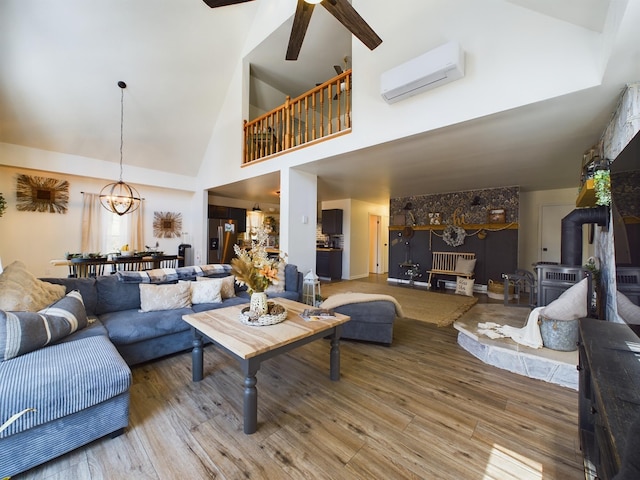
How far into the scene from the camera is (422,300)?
5.07 metres

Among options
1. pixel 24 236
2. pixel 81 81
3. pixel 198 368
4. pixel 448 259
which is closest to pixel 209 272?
pixel 198 368

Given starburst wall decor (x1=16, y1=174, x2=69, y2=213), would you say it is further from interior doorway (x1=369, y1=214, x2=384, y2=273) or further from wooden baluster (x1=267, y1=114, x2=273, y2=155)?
interior doorway (x1=369, y1=214, x2=384, y2=273)

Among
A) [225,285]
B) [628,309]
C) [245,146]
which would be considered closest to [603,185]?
[628,309]

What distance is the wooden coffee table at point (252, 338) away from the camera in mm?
1629

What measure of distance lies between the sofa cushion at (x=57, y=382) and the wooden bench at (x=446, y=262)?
6169mm

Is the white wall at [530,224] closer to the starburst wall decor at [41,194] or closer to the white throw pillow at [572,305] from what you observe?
the white throw pillow at [572,305]

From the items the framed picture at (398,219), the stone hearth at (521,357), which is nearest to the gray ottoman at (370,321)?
the stone hearth at (521,357)

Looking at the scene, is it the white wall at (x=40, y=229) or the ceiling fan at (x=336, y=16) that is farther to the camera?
the white wall at (x=40, y=229)

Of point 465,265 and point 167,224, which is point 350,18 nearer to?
point 465,265

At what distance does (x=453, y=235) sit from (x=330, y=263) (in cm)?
324

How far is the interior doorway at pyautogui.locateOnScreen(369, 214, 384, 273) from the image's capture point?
870cm

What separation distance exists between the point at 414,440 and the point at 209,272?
2.97 meters

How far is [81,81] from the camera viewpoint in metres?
4.20

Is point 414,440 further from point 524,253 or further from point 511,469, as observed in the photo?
point 524,253
